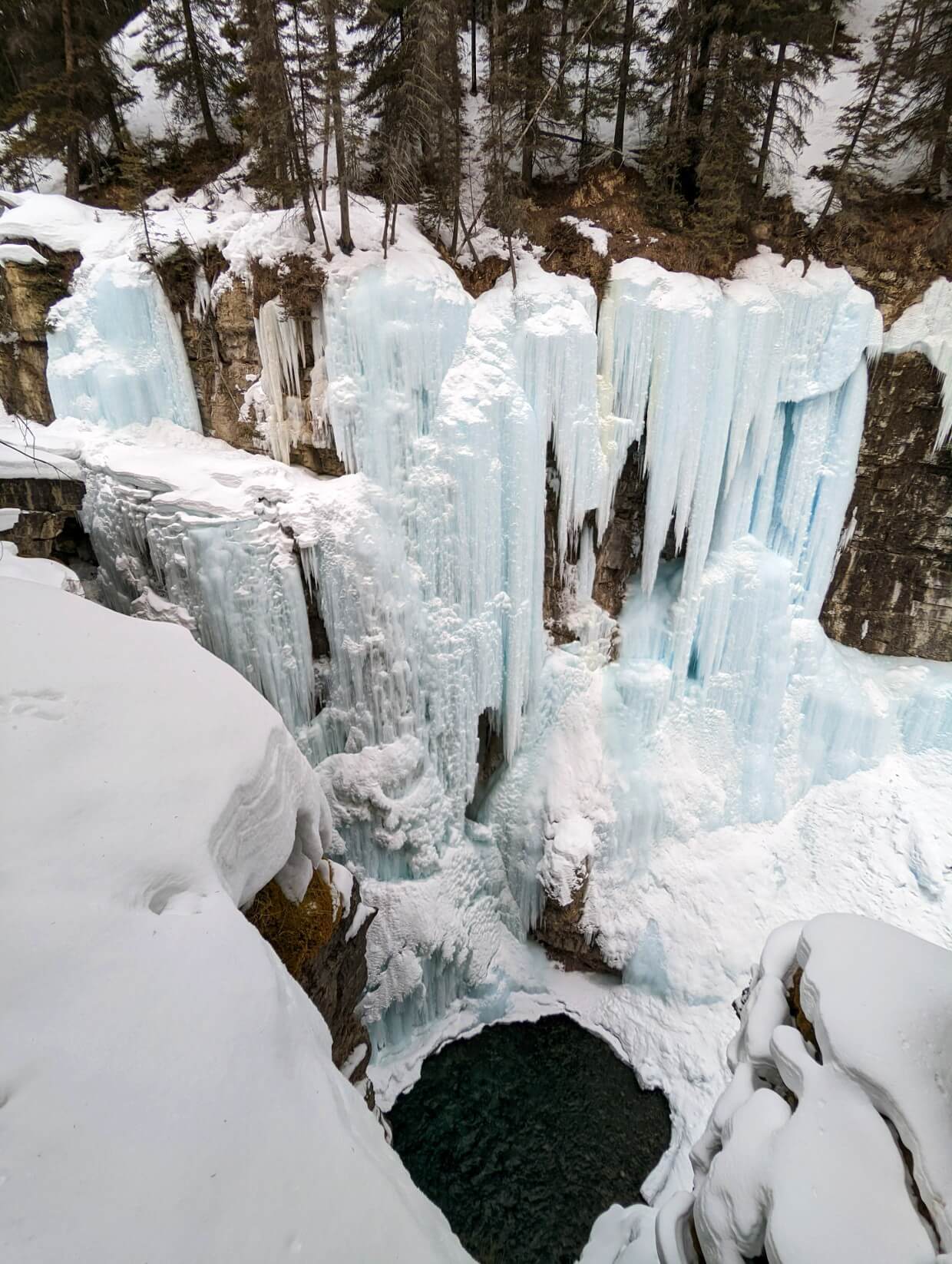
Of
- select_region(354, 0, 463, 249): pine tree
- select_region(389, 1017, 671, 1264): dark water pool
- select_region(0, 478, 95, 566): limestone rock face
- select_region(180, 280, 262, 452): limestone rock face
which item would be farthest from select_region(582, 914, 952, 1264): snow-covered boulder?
Result: select_region(354, 0, 463, 249): pine tree

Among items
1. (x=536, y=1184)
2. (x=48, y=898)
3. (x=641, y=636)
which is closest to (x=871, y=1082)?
(x=48, y=898)

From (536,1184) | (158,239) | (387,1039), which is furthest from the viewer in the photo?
(387,1039)

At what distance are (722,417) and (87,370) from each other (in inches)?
339

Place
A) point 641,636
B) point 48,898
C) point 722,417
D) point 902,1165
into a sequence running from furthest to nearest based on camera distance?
point 641,636 < point 722,417 < point 902,1165 < point 48,898

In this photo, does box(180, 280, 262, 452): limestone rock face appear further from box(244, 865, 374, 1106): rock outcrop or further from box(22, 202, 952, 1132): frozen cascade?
box(244, 865, 374, 1106): rock outcrop

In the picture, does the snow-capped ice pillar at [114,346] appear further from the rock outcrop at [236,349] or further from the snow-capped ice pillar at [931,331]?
the snow-capped ice pillar at [931,331]

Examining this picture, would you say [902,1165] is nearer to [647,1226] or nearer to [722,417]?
[647,1226]

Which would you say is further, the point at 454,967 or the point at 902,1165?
the point at 454,967

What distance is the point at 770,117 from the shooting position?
8594mm

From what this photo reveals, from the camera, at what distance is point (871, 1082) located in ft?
9.16

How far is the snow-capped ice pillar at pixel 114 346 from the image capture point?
7.43 meters

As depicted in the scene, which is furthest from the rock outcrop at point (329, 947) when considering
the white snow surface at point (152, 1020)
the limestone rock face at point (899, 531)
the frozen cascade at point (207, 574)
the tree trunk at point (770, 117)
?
the tree trunk at point (770, 117)

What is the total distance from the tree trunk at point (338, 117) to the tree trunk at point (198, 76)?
3.92 metres

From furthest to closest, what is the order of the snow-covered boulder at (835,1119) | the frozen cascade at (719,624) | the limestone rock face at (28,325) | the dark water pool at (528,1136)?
the frozen cascade at (719,624) → the limestone rock face at (28,325) → the dark water pool at (528,1136) → the snow-covered boulder at (835,1119)
